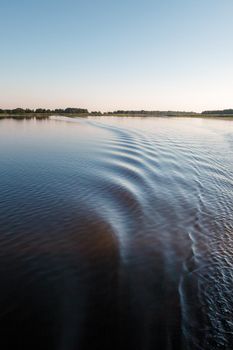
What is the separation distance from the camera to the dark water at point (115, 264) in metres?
5.53

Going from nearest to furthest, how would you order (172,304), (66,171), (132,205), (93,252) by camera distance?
(172,304) < (93,252) < (132,205) < (66,171)

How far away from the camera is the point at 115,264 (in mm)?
7910

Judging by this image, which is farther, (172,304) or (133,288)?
(133,288)

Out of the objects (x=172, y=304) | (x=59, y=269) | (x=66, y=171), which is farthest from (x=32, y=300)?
(x=66, y=171)

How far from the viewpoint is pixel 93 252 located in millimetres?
8555

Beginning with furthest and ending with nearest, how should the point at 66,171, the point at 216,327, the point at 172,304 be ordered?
the point at 66,171, the point at 172,304, the point at 216,327

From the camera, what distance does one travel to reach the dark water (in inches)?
218

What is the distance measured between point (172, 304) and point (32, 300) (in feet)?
11.4

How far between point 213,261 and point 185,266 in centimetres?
93

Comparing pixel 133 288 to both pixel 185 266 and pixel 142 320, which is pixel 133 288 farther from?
pixel 185 266

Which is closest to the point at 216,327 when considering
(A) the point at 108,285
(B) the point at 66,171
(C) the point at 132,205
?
(A) the point at 108,285

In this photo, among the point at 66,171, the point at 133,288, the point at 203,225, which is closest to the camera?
the point at 133,288

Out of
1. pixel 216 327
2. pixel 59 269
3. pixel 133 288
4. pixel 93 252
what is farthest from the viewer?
pixel 93 252

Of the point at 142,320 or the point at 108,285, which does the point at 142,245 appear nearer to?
the point at 108,285
